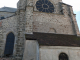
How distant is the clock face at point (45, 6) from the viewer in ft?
35.0

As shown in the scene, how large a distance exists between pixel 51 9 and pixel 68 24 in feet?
11.6

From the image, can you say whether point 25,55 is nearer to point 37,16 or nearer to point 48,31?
point 48,31

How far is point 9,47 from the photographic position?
7742 mm

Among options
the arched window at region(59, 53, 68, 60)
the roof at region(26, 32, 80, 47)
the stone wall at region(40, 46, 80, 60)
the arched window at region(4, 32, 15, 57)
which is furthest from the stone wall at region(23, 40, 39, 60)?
the arched window at region(4, 32, 15, 57)

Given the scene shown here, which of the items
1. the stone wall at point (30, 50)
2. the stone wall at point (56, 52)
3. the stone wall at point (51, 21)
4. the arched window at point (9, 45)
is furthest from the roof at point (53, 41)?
the arched window at point (9, 45)

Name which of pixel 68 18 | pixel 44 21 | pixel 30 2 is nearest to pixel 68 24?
pixel 68 18

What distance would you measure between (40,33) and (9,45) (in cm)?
380

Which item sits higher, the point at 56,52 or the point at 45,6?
the point at 45,6

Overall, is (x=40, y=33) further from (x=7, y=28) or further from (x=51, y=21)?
(x=7, y=28)

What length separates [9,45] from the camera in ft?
25.7

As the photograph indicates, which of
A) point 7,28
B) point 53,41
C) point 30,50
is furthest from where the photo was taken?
point 7,28

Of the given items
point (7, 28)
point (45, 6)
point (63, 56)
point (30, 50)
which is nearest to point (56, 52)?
point (63, 56)

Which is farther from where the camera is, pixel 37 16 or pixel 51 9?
pixel 51 9

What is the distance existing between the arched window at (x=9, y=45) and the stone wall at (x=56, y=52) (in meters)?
4.59
